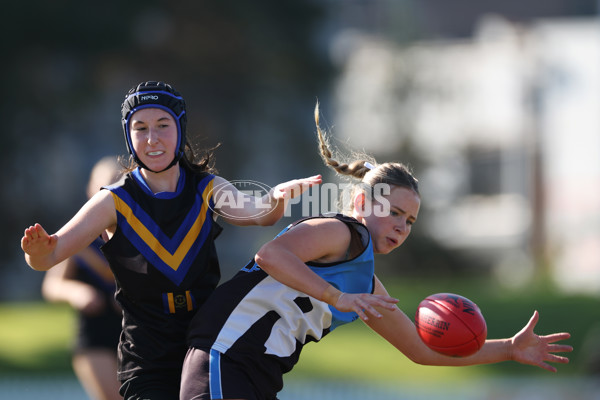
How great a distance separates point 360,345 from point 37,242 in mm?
10411

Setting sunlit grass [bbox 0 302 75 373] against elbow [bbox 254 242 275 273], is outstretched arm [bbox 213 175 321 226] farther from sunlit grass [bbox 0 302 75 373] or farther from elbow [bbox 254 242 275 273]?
sunlit grass [bbox 0 302 75 373]

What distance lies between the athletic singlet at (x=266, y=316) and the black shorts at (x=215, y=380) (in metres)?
0.03

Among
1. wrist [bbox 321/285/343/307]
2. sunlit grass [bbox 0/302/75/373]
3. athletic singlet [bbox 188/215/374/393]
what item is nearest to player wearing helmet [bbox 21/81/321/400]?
athletic singlet [bbox 188/215/374/393]

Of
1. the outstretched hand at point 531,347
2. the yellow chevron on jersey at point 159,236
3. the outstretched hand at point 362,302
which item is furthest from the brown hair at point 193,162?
the outstretched hand at point 531,347

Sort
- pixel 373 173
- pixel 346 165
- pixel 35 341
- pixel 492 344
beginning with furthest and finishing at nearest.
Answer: pixel 35 341 < pixel 492 344 < pixel 346 165 < pixel 373 173

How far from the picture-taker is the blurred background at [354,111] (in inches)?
893

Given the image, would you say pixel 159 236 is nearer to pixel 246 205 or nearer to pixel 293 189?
pixel 246 205

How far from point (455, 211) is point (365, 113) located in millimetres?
4436

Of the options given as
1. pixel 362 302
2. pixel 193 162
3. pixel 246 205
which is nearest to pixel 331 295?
pixel 362 302

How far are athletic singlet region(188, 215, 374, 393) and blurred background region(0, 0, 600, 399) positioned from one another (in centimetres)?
1269

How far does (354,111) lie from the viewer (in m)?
27.0

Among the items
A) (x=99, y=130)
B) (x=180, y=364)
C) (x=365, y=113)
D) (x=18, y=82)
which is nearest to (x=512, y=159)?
(x=365, y=113)

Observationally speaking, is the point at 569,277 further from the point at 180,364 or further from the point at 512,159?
the point at 180,364

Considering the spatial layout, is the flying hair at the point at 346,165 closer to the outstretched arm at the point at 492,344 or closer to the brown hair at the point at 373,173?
the brown hair at the point at 373,173
